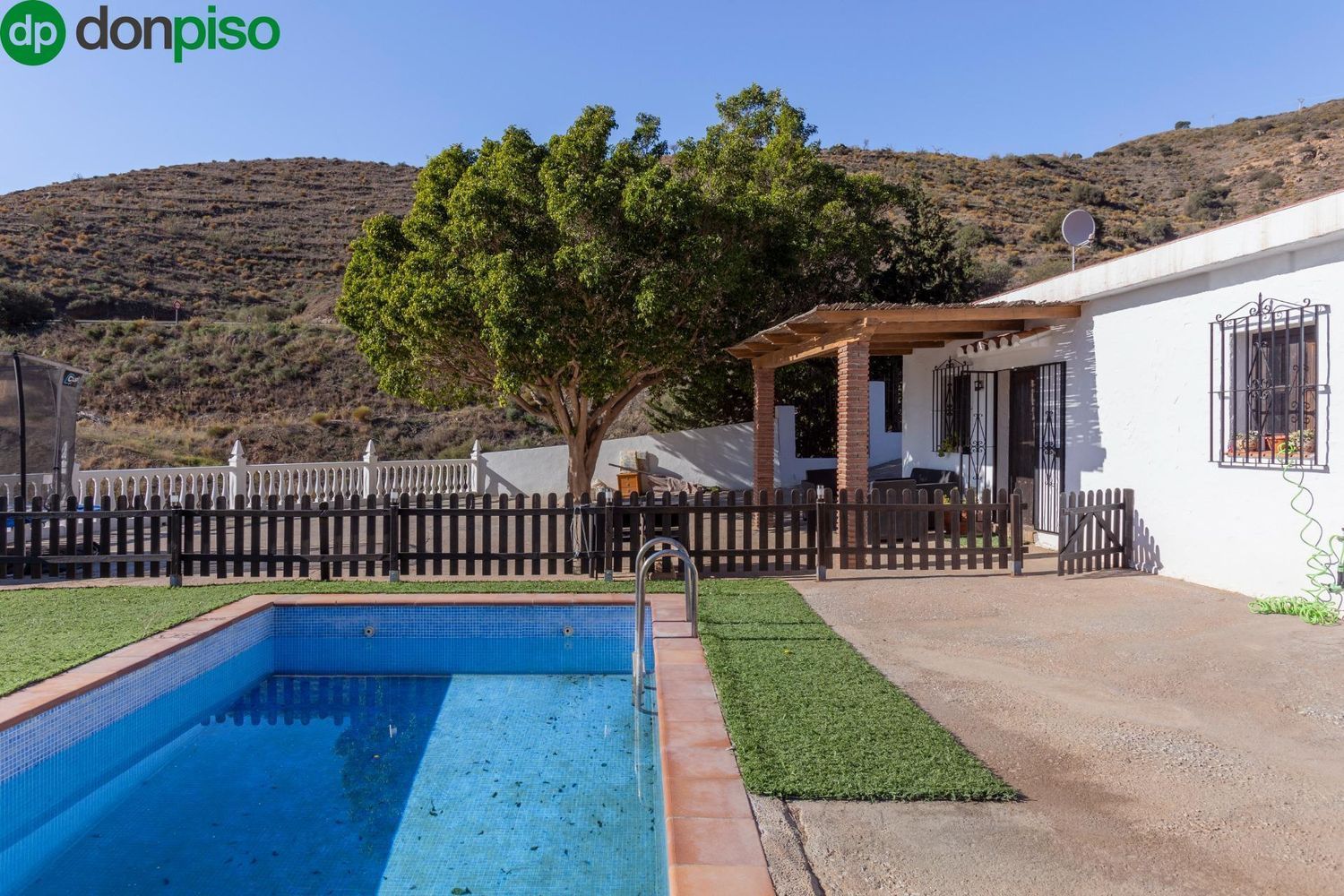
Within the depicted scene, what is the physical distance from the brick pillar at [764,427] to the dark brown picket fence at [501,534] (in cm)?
534

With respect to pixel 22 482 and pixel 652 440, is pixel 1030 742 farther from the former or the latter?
pixel 652 440

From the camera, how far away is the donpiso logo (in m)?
13.9

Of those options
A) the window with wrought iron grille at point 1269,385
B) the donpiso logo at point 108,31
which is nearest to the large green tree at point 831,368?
the donpiso logo at point 108,31

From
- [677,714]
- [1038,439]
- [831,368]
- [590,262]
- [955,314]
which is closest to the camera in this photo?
→ [677,714]

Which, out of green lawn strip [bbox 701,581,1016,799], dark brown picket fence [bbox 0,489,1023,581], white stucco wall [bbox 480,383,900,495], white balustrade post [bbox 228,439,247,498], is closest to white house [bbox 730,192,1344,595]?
dark brown picket fence [bbox 0,489,1023,581]

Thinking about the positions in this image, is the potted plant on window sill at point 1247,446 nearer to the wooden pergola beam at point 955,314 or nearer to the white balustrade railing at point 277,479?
the wooden pergola beam at point 955,314

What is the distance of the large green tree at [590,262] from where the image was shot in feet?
45.4

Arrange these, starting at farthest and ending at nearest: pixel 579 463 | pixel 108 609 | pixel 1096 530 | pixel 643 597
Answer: pixel 579 463 < pixel 1096 530 < pixel 108 609 < pixel 643 597

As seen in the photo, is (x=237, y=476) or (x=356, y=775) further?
(x=237, y=476)

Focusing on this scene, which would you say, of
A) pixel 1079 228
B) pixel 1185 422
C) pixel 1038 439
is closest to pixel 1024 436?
pixel 1038 439

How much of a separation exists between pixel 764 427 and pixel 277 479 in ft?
30.8

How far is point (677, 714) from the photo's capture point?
4.68m

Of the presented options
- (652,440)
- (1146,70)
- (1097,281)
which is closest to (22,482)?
(652,440)

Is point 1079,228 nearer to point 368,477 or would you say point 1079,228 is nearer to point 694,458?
point 694,458
